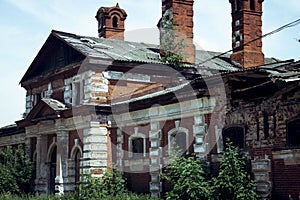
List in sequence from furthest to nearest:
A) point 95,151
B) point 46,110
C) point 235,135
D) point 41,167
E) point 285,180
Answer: point 41,167 → point 46,110 → point 95,151 → point 235,135 → point 285,180

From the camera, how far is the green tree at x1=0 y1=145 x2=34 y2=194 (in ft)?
76.4

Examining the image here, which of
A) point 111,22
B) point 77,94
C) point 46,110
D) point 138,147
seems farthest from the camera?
point 111,22

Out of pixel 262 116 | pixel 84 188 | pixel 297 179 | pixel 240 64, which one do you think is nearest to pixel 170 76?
pixel 240 64

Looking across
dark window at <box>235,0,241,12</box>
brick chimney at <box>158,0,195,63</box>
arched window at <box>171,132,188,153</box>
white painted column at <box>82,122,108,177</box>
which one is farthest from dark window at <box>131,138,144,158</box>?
dark window at <box>235,0,241,12</box>

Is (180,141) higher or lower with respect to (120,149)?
higher

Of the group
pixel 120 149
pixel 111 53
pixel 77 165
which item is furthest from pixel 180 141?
pixel 111 53

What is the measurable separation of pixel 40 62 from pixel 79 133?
6.23 meters

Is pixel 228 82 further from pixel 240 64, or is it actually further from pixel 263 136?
pixel 240 64

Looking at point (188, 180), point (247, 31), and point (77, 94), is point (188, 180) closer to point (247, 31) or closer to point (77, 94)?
point (77, 94)

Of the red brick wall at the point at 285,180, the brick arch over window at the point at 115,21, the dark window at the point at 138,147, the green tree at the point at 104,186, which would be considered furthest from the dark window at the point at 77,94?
the red brick wall at the point at 285,180

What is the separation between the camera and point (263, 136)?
555 inches

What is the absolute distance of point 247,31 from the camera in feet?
82.1

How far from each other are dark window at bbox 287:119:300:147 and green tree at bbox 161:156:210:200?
2891 millimetres

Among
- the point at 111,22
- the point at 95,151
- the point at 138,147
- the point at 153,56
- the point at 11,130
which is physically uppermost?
the point at 111,22
